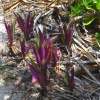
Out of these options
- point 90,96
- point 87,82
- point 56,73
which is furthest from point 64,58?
point 90,96

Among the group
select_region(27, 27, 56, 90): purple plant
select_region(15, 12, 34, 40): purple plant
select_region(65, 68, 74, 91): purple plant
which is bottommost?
select_region(65, 68, 74, 91): purple plant

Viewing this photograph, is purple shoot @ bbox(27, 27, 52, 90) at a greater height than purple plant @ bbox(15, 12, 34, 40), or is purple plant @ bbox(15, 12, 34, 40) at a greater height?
purple plant @ bbox(15, 12, 34, 40)

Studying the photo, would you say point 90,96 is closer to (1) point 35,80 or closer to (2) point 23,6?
(1) point 35,80

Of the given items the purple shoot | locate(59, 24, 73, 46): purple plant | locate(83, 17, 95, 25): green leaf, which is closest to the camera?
the purple shoot

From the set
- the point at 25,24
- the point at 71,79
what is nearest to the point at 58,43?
the point at 25,24

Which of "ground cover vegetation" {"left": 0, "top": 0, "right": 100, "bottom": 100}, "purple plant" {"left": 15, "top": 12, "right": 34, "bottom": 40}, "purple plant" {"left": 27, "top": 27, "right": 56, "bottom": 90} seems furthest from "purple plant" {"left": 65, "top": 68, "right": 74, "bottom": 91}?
"purple plant" {"left": 15, "top": 12, "right": 34, "bottom": 40}

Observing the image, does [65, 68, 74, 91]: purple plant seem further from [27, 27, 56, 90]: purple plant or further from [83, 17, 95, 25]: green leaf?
[83, 17, 95, 25]: green leaf

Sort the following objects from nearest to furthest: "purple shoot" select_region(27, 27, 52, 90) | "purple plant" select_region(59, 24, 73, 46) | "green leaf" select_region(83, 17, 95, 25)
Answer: "purple shoot" select_region(27, 27, 52, 90), "purple plant" select_region(59, 24, 73, 46), "green leaf" select_region(83, 17, 95, 25)

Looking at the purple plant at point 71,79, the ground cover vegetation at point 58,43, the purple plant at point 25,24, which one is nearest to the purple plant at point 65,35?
the ground cover vegetation at point 58,43
